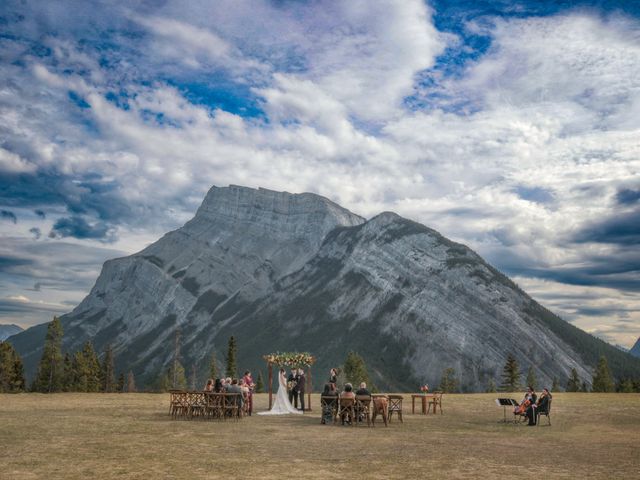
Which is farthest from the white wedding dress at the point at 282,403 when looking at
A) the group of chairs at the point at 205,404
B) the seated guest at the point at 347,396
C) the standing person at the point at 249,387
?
the seated guest at the point at 347,396

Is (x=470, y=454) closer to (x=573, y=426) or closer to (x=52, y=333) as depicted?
(x=573, y=426)

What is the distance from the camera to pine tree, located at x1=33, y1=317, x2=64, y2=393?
9462cm

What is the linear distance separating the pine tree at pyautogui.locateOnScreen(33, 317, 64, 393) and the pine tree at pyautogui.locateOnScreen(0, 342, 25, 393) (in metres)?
3.76

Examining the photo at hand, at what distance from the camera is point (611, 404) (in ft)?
131

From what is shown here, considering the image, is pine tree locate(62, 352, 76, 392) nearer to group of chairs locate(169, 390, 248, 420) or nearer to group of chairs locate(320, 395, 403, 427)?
group of chairs locate(169, 390, 248, 420)

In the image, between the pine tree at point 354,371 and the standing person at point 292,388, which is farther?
the pine tree at point 354,371

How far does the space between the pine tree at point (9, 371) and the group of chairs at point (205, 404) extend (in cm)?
7255

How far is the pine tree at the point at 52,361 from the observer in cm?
9462

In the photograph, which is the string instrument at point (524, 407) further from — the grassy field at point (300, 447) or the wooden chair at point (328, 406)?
the wooden chair at point (328, 406)

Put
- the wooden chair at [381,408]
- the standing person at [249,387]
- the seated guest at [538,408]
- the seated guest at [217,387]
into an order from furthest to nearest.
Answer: the standing person at [249,387], the seated guest at [217,387], the seated guest at [538,408], the wooden chair at [381,408]

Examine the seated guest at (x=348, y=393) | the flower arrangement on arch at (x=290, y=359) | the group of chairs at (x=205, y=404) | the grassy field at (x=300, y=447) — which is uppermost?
the flower arrangement on arch at (x=290, y=359)

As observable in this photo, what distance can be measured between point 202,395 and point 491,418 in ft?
52.0

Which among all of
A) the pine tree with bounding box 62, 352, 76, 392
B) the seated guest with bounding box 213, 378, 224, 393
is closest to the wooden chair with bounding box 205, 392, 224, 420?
the seated guest with bounding box 213, 378, 224, 393

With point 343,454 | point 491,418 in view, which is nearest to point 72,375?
point 491,418
